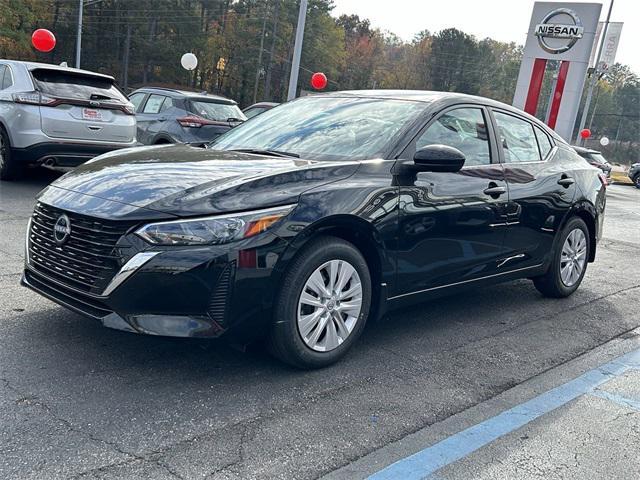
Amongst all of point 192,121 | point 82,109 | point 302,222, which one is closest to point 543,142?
point 302,222

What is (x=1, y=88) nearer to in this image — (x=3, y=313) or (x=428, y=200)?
(x=3, y=313)

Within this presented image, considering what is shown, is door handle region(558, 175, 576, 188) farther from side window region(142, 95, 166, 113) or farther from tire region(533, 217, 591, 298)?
side window region(142, 95, 166, 113)

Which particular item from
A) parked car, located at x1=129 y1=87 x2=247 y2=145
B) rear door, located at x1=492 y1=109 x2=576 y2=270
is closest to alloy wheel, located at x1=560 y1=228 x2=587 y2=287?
rear door, located at x1=492 y1=109 x2=576 y2=270

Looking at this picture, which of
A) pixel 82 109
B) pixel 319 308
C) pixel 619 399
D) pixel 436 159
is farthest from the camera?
pixel 82 109

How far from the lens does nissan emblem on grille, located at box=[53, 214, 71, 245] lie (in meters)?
3.25

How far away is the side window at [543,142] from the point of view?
5.34 meters

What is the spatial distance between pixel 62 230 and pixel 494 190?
2889 millimetres

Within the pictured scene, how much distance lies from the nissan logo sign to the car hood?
52.6ft

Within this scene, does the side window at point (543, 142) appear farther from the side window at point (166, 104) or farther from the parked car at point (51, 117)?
the side window at point (166, 104)

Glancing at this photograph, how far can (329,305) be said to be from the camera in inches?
139

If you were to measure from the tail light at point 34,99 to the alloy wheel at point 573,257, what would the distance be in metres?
6.41

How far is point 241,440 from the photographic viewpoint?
109 inches

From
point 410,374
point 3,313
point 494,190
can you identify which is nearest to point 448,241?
point 494,190

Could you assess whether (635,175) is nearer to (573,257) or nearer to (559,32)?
(559,32)
